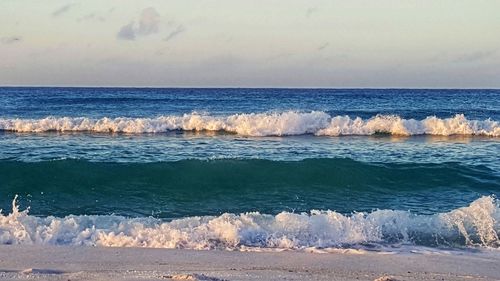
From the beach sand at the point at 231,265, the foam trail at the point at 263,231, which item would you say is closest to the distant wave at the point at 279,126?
the foam trail at the point at 263,231

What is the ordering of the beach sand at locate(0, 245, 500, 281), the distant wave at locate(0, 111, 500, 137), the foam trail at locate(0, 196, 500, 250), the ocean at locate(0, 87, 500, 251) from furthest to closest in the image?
the distant wave at locate(0, 111, 500, 137) → the ocean at locate(0, 87, 500, 251) → the foam trail at locate(0, 196, 500, 250) → the beach sand at locate(0, 245, 500, 281)

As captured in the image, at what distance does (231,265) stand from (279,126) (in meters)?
14.8

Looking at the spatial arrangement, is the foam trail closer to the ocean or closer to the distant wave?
the ocean

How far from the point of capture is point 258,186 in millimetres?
10984

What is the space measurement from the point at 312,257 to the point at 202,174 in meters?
5.59

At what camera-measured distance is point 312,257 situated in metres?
6.30

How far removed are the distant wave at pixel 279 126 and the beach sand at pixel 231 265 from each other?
13756 mm

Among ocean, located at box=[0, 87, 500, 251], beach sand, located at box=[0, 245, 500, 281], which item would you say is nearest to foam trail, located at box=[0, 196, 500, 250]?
ocean, located at box=[0, 87, 500, 251]

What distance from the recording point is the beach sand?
5449mm

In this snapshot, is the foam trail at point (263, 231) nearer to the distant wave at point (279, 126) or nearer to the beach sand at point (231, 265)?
the beach sand at point (231, 265)

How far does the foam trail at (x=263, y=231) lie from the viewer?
6.96 m

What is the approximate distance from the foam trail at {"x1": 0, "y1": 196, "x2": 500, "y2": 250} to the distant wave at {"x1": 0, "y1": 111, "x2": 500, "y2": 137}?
12.4 m

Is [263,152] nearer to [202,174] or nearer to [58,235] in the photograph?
[202,174]

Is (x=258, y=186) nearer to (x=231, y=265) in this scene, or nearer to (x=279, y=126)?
(x=231, y=265)
